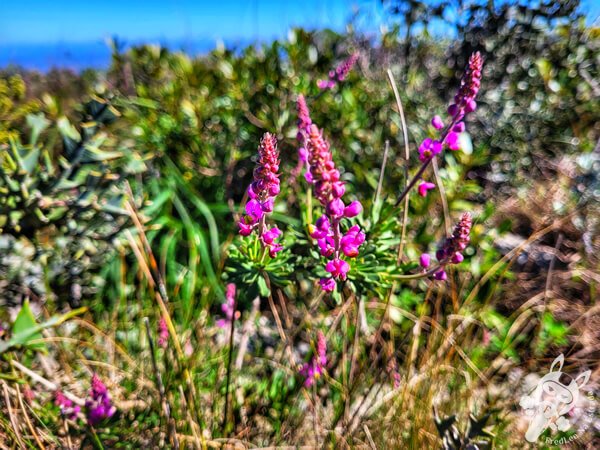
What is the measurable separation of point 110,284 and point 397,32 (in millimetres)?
2582

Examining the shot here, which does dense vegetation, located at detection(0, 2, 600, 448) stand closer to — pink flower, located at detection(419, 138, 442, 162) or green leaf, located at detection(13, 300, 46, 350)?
green leaf, located at detection(13, 300, 46, 350)

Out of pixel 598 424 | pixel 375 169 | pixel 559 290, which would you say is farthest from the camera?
pixel 375 169

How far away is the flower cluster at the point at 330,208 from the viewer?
34.5 inches

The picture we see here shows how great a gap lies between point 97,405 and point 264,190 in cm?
107

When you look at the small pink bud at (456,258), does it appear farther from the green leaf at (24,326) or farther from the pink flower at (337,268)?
the green leaf at (24,326)

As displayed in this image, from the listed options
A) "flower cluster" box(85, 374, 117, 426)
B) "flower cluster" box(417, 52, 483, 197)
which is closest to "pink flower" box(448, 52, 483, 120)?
"flower cluster" box(417, 52, 483, 197)

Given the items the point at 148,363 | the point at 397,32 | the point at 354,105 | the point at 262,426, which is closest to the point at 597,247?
the point at 354,105

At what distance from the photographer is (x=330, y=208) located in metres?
0.91

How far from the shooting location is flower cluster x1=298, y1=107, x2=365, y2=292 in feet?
2.88

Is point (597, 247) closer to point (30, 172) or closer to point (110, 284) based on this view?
point (110, 284)

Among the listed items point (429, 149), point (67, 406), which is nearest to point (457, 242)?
point (429, 149)

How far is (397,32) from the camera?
3232 mm

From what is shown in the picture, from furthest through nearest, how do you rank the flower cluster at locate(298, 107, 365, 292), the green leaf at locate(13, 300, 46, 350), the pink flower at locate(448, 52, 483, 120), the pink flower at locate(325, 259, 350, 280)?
the green leaf at locate(13, 300, 46, 350)
the pink flower at locate(448, 52, 483, 120)
the pink flower at locate(325, 259, 350, 280)
the flower cluster at locate(298, 107, 365, 292)

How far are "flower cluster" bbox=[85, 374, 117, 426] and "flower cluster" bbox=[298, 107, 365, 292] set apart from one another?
35.2 inches
